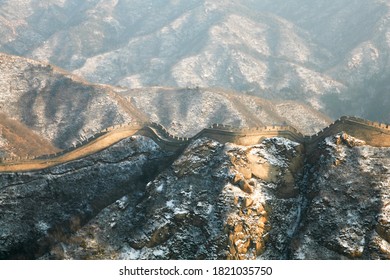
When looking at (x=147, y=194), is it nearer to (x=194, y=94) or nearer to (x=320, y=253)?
(x=320, y=253)

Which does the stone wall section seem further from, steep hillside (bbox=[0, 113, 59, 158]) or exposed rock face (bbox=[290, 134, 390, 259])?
steep hillside (bbox=[0, 113, 59, 158])

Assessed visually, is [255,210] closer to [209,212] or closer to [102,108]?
[209,212]

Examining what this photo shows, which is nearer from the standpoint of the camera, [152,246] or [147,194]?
[152,246]

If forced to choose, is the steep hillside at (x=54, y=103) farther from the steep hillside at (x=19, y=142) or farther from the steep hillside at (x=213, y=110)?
the steep hillside at (x=213, y=110)

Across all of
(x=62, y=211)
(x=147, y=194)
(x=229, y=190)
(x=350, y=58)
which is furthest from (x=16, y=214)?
(x=350, y=58)

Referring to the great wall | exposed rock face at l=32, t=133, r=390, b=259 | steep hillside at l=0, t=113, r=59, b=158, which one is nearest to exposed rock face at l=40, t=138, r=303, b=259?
exposed rock face at l=32, t=133, r=390, b=259

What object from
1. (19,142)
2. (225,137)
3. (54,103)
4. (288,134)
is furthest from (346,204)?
(54,103)
